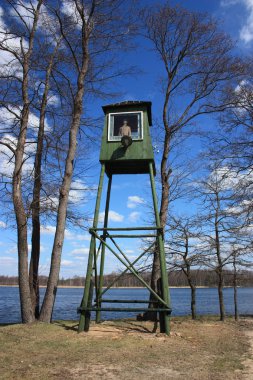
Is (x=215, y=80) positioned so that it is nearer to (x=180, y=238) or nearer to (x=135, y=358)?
(x=180, y=238)

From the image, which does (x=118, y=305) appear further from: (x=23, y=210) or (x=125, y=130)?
(x=125, y=130)

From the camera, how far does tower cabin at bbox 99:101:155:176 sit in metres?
10.2

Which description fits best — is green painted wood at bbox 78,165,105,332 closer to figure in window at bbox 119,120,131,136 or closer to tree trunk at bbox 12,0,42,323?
figure in window at bbox 119,120,131,136

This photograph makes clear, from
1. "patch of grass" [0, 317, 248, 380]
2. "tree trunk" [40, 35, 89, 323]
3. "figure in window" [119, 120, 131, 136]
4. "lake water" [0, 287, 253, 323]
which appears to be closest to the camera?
"patch of grass" [0, 317, 248, 380]

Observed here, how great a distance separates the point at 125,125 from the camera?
10664 mm

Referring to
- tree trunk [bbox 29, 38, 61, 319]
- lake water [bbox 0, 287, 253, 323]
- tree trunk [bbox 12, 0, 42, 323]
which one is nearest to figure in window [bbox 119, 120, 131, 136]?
tree trunk [bbox 12, 0, 42, 323]

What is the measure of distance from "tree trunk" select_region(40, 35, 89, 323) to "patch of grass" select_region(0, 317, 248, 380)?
785 millimetres

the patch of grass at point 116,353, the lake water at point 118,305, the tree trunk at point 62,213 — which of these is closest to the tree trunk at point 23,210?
the tree trunk at point 62,213

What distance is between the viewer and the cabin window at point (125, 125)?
34.4 feet

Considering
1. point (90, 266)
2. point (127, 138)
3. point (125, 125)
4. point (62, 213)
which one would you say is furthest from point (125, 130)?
point (90, 266)

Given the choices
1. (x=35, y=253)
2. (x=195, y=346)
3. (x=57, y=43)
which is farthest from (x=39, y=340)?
(x=57, y=43)

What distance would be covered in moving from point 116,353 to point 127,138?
5459 millimetres

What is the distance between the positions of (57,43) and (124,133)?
507 cm

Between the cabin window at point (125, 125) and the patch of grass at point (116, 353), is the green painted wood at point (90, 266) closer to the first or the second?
the patch of grass at point (116, 353)
